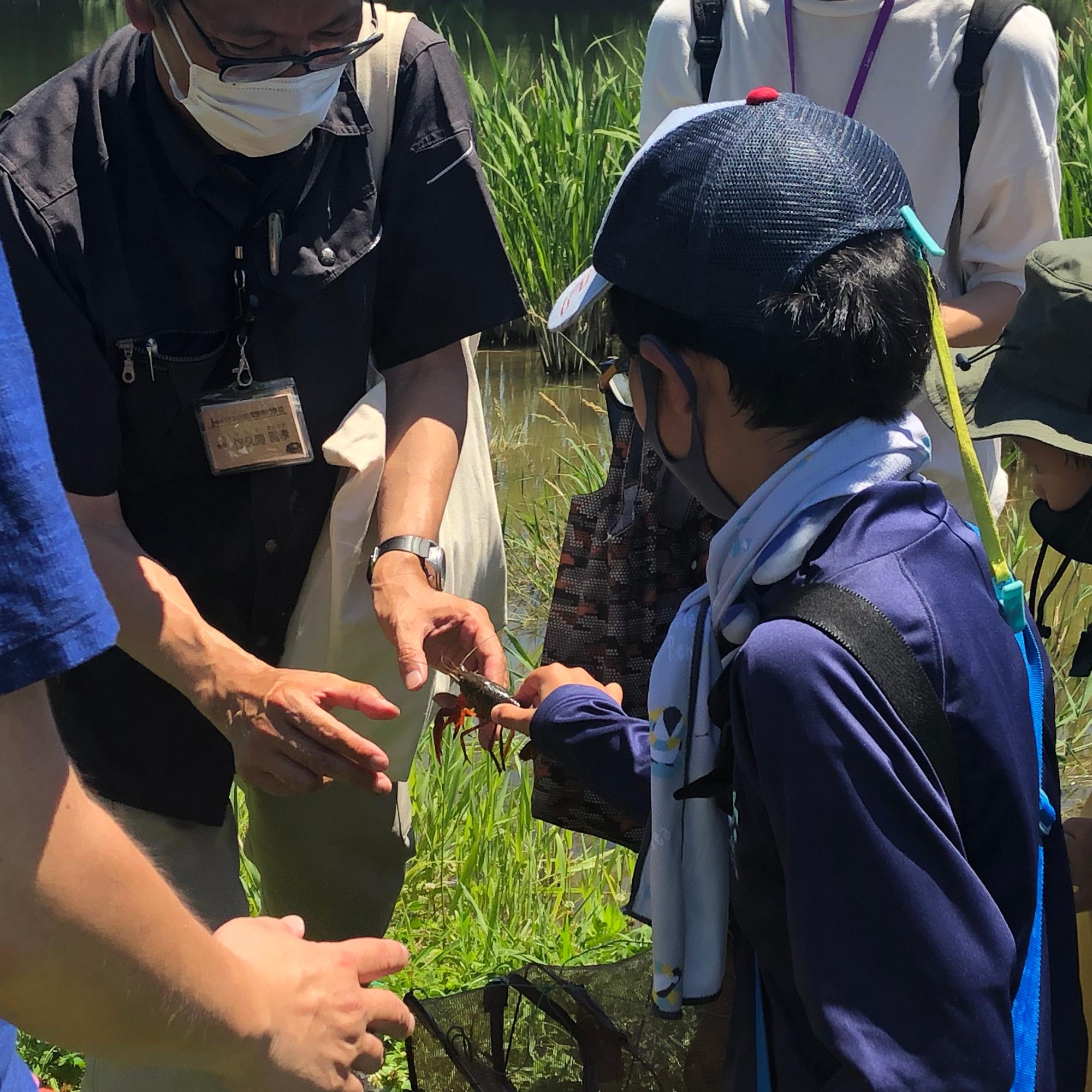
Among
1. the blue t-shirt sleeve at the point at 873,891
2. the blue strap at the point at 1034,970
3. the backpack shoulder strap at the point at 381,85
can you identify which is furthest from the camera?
the backpack shoulder strap at the point at 381,85

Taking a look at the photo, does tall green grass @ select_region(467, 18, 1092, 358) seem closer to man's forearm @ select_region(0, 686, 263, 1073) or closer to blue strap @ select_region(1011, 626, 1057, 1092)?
blue strap @ select_region(1011, 626, 1057, 1092)

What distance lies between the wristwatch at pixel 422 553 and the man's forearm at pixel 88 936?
1.03 meters

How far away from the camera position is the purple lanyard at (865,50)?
2.41 m

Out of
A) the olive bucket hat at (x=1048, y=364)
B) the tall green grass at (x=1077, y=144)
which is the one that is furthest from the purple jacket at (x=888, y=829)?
the tall green grass at (x=1077, y=144)

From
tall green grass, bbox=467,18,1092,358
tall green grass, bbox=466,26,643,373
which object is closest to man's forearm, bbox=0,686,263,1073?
tall green grass, bbox=467,18,1092,358

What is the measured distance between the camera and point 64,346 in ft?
6.27

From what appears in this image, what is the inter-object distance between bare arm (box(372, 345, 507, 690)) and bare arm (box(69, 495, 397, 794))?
134 mm

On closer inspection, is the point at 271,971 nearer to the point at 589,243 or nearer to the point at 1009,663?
the point at 1009,663

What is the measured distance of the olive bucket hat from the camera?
1926mm

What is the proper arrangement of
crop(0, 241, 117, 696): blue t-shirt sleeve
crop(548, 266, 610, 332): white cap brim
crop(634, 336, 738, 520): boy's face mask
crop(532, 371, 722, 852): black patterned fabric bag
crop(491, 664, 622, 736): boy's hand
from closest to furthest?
1. crop(0, 241, 117, 696): blue t-shirt sleeve
2. crop(634, 336, 738, 520): boy's face mask
3. crop(548, 266, 610, 332): white cap brim
4. crop(491, 664, 622, 736): boy's hand
5. crop(532, 371, 722, 852): black patterned fabric bag

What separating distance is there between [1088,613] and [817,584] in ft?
11.5

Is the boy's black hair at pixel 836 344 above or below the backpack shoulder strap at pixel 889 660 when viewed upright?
above

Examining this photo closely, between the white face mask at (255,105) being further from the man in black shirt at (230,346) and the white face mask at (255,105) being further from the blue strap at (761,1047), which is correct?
the blue strap at (761,1047)

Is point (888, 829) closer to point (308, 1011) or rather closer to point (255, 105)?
point (308, 1011)
